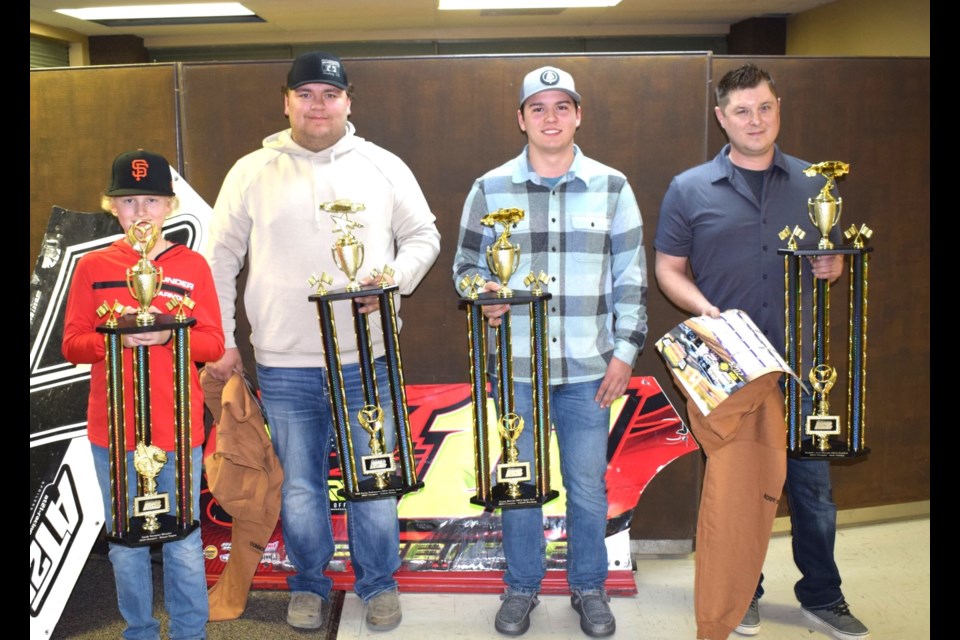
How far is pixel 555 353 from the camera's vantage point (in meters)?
2.56

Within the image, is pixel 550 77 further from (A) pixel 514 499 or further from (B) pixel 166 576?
(B) pixel 166 576

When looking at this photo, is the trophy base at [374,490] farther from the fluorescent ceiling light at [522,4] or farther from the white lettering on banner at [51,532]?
the fluorescent ceiling light at [522,4]

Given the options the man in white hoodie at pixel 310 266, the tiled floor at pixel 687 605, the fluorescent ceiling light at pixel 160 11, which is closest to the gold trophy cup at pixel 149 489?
the man in white hoodie at pixel 310 266

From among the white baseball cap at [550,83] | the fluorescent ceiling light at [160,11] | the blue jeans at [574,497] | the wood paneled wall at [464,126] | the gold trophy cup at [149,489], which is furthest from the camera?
the fluorescent ceiling light at [160,11]

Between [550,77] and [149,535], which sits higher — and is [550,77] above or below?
above

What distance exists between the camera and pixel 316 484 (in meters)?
2.75

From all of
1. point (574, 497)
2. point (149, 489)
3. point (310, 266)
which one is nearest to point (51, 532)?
point (149, 489)

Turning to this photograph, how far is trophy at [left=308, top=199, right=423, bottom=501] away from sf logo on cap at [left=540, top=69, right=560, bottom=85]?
65 centimetres

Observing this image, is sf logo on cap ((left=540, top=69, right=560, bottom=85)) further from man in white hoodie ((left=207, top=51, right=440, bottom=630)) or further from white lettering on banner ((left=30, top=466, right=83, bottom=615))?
white lettering on banner ((left=30, top=466, right=83, bottom=615))

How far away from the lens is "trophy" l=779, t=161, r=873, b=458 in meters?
2.43

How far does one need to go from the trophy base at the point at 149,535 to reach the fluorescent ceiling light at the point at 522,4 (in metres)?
6.77

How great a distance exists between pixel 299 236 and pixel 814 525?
5.95 feet

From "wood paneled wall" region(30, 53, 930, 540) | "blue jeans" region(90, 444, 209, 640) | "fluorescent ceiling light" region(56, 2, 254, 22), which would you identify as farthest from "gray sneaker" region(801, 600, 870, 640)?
"fluorescent ceiling light" region(56, 2, 254, 22)

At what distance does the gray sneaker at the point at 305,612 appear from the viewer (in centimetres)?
278
